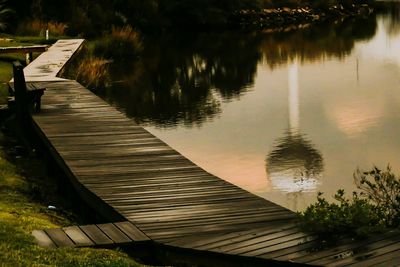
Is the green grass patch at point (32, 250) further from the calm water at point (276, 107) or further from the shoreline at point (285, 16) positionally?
the shoreline at point (285, 16)

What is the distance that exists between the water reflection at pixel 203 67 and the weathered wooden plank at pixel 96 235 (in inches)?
515

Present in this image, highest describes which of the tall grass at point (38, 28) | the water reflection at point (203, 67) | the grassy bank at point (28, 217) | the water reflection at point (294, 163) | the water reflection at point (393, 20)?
the grassy bank at point (28, 217)

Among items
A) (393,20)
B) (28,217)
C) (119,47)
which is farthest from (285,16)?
(28,217)

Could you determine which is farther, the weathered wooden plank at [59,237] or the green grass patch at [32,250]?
the weathered wooden plank at [59,237]

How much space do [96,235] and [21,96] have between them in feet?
27.5

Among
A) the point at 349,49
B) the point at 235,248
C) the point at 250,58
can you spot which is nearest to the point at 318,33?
the point at 349,49

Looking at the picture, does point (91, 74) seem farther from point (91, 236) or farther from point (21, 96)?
point (91, 236)

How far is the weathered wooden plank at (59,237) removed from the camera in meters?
8.57

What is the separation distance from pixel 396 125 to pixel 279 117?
11.0 feet

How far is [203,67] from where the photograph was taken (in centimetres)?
3597

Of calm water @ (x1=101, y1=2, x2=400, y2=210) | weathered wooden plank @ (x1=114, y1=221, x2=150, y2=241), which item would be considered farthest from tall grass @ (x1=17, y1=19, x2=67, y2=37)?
weathered wooden plank @ (x1=114, y1=221, x2=150, y2=241)

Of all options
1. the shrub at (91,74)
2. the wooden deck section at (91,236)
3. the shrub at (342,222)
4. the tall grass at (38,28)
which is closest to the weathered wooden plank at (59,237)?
the wooden deck section at (91,236)

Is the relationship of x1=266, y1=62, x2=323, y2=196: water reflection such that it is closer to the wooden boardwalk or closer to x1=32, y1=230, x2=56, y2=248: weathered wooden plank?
the wooden boardwalk

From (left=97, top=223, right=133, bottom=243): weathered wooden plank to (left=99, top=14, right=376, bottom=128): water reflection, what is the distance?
13.0 metres
